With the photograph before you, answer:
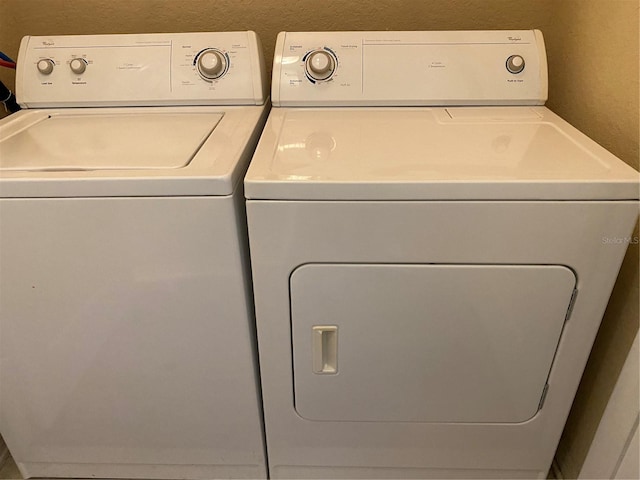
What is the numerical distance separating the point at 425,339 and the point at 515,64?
684 millimetres

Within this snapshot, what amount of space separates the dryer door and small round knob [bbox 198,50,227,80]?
22.4 inches

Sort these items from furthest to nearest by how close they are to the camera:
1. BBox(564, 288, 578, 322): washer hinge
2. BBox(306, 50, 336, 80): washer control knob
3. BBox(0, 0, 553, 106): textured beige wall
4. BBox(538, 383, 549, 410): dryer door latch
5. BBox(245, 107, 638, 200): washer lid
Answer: BBox(0, 0, 553, 106): textured beige wall
BBox(306, 50, 336, 80): washer control knob
BBox(538, 383, 549, 410): dryer door latch
BBox(564, 288, 578, 322): washer hinge
BBox(245, 107, 638, 200): washer lid

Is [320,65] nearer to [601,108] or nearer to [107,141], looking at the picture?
[107,141]

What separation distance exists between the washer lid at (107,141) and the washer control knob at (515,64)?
2.23ft

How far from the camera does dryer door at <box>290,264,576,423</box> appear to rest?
0.95 metres

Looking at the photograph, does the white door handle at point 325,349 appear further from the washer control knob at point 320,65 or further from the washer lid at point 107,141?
the washer control knob at point 320,65

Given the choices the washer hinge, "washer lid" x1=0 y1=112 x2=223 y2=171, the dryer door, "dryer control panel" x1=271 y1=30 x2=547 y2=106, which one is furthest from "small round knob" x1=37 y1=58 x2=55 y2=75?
the washer hinge

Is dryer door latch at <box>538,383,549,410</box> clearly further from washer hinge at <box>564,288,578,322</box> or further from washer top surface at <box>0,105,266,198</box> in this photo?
washer top surface at <box>0,105,266,198</box>

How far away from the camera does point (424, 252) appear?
0.92 meters

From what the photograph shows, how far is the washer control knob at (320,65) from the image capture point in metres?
1.22

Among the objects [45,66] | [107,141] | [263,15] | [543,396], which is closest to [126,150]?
[107,141]

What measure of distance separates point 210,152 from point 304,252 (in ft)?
0.82

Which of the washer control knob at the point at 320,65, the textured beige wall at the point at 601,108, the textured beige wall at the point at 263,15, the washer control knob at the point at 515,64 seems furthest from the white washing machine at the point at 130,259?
the textured beige wall at the point at 601,108

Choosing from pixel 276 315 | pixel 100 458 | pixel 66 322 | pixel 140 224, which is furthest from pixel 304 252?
pixel 100 458
